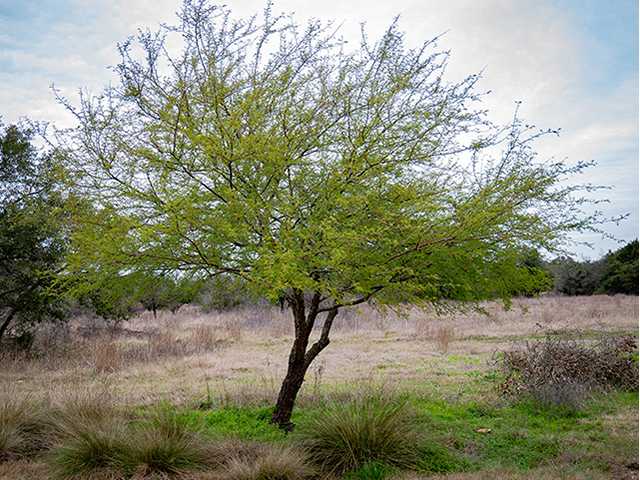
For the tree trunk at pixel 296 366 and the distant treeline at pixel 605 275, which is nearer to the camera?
the tree trunk at pixel 296 366

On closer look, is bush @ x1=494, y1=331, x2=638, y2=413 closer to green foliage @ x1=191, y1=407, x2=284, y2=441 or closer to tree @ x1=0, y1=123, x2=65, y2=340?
green foliage @ x1=191, y1=407, x2=284, y2=441

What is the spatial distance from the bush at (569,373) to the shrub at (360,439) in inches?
129

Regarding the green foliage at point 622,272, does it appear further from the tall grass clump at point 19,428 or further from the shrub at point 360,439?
the tall grass clump at point 19,428

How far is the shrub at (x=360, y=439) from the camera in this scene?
5.28m

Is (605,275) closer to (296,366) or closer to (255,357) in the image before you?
(255,357)

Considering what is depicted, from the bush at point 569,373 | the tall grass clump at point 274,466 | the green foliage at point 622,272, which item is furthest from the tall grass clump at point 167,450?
the green foliage at point 622,272

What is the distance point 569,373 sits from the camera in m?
8.34

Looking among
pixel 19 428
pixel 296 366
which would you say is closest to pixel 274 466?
pixel 296 366

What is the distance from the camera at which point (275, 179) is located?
18.3 ft

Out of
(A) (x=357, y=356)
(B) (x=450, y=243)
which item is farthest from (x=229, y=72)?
(A) (x=357, y=356)

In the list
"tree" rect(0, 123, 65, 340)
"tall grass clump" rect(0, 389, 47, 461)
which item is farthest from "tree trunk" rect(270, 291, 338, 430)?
"tree" rect(0, 123, 65, 340)

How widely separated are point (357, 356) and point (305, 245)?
33.5ft

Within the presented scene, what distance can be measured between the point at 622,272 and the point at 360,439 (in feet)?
139

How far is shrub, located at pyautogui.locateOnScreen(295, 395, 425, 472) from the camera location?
528cm
